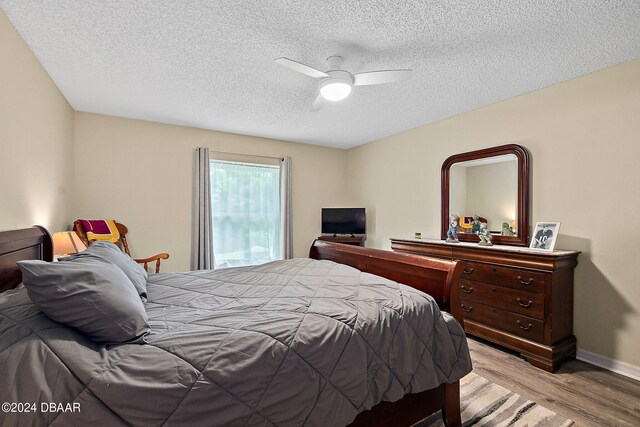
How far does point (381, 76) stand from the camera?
87.6 inches

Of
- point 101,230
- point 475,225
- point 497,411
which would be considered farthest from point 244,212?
point 497,411

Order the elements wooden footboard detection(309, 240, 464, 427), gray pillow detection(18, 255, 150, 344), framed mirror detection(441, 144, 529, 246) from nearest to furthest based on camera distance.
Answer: gray pillow detection(18, 255, 150, 344) < wooden footboard detection(309, 240, 464, 427) < framed mirror detection(441, 144, 529, 246)

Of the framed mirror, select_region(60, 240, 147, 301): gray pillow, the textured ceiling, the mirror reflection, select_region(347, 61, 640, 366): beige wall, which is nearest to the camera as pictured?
select_region(60, 240, 147, 301): gray pillow

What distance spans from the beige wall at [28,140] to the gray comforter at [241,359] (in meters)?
1.12

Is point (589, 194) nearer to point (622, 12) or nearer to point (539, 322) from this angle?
point (539, 322)

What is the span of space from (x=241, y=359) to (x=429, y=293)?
4.25ft

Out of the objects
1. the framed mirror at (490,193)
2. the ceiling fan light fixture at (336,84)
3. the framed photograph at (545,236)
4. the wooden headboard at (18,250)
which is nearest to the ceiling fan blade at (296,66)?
the ceiling fan light fixture at (336,84)

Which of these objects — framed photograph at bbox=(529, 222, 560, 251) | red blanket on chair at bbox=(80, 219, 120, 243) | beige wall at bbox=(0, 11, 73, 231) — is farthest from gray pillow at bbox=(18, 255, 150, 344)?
framed photograph at bbox=(529, 222, 560, 251)

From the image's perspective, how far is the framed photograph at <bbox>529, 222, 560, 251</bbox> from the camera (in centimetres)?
279

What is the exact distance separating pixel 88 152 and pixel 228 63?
8.13ft

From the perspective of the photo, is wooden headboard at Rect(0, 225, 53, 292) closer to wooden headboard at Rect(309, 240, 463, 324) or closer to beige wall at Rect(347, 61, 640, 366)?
wooden headboard at Rect(309, 240, 463, 324)

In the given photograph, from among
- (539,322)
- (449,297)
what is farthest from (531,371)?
(449,297)

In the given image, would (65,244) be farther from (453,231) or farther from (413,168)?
(413,168)

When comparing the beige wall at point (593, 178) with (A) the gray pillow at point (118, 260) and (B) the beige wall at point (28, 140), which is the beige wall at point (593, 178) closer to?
(A) the gray pillow at point (118, 260)
